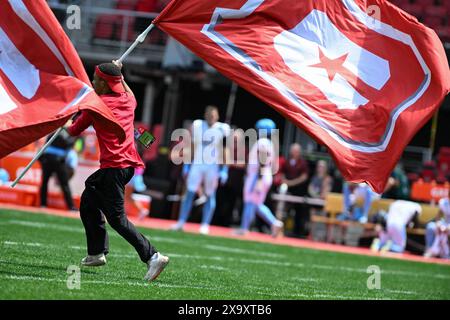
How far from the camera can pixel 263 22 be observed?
985 centimetres

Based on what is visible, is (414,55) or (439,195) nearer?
(414,55)

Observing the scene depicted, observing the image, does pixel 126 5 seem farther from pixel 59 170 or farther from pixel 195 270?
pixel 195 270

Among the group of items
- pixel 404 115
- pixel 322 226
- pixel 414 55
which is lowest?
pixel 322 226

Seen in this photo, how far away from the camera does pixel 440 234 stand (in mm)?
19578

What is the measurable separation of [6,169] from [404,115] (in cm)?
1323

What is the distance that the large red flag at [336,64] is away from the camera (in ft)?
30.7

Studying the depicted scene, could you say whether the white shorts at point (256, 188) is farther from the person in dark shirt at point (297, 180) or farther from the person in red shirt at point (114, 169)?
the person in red shirt at point (114, 169)

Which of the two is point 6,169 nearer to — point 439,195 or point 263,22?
point 439,195

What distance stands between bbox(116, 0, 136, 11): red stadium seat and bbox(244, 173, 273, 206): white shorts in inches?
395

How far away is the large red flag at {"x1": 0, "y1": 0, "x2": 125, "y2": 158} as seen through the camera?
8.23m

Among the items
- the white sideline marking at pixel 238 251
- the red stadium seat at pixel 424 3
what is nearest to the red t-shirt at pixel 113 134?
the white sideline marking at pixel 238 251

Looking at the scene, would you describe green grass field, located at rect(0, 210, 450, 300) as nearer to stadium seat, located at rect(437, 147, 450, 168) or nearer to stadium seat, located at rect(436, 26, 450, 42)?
stadium seat, located at rect(437, 147, 450, 168)

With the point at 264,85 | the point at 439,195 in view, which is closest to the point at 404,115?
the point at 264,85
